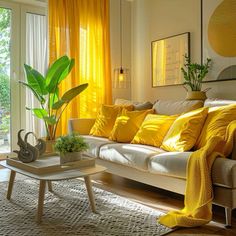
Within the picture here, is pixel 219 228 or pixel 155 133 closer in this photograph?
pixel 219 228

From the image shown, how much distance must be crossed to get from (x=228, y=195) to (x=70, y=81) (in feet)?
10.1

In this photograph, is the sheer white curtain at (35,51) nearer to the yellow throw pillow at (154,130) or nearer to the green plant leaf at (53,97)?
the green plant leaf at (53,97)

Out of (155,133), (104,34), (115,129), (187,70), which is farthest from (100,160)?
(104,34)

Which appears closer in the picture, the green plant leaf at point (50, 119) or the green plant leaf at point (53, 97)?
the green plant leaf at point (50, 119)

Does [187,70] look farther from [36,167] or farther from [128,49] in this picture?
[36,167]

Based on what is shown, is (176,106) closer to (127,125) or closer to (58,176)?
(127,125)

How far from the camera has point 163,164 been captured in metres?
2.59

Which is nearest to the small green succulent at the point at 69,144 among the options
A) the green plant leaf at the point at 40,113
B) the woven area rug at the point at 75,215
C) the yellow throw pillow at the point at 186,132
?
the woven area rug at the point at 75,215

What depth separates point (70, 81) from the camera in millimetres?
4609

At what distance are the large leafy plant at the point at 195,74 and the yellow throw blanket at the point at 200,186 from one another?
60.2 inches

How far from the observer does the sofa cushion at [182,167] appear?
2141 millimetres

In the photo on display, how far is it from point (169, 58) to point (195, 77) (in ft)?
2.18

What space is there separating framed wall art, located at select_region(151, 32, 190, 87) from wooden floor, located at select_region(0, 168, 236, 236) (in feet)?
5.57

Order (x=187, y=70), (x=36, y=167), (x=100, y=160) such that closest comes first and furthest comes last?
(x=36, y=167), (x=100, y=160), (x=187, y=70)
